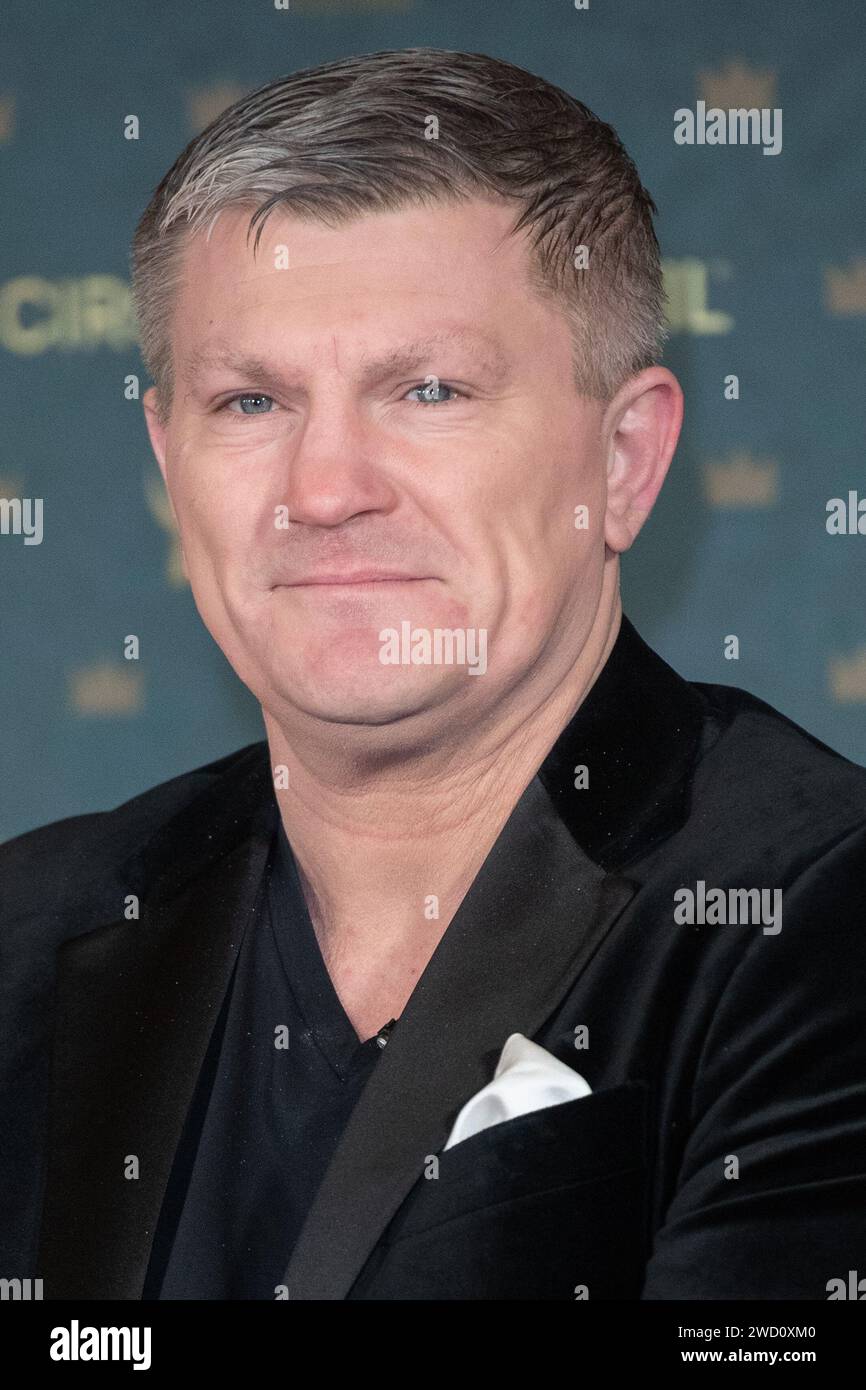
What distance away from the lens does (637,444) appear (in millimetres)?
1737

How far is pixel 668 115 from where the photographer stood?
1976 mm

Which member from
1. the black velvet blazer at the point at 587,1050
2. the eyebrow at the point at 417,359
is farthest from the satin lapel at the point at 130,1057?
the eyebrow at the point at 417,359

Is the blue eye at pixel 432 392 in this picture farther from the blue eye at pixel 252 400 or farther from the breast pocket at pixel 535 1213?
the breast pocket at pixel 535 1213

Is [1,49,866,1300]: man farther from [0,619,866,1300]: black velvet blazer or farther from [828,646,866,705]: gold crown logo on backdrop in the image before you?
[828,646,866,705]: gold crown logo on backdrop

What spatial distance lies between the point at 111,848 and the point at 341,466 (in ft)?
1.80

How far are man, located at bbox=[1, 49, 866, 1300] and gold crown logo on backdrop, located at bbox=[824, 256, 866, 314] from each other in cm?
30

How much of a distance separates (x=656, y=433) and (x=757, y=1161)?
0.67 metres

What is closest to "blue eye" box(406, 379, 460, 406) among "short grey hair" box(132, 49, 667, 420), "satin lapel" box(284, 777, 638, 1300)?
"short grey hair" box(132, 49, 667, 420)

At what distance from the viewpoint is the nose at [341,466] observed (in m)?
1.62

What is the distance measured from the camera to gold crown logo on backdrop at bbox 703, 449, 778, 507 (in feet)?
6.46

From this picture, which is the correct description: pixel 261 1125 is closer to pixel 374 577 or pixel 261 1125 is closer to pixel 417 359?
pixel 374 577

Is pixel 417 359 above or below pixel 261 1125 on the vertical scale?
above

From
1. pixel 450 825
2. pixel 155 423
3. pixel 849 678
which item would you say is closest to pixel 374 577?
pixel 450 825

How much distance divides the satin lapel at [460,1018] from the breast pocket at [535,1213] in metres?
0.04
